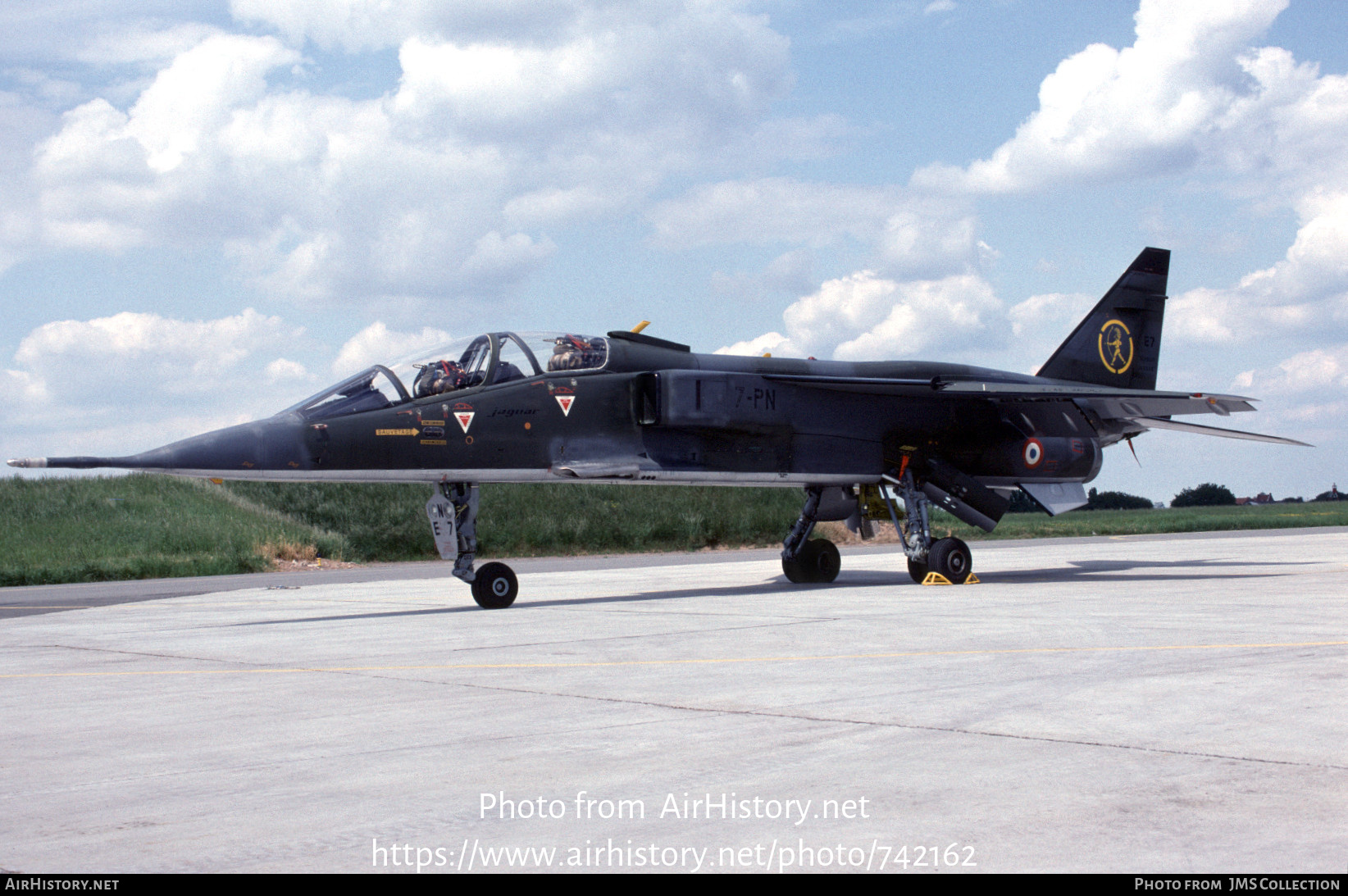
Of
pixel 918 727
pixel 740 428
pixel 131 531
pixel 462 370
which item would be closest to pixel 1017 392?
pixel 740 428

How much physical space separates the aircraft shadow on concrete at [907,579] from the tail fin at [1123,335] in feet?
10.9

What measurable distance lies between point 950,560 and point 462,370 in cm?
740

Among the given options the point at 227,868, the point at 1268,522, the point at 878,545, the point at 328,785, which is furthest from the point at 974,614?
the point at 1268,522

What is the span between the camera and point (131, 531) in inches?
1155

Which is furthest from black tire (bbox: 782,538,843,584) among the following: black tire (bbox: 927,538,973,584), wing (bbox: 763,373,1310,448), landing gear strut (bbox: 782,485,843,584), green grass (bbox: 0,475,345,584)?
green grass (bbox: 0,475,345,584)

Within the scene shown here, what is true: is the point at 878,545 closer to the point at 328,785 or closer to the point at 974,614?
the point at 974,614

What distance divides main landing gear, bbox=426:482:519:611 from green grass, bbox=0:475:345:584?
46.7 feet

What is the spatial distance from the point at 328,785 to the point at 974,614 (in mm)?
8066

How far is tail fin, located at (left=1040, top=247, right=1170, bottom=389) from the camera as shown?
2019 cm

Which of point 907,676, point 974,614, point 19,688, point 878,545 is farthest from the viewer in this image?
point 878,545

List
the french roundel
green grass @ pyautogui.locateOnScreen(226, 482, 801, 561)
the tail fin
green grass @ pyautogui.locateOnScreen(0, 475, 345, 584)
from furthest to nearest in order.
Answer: green grass @ pyautogui.locateOnScreen(226, 482, 801, 561) → green grass @ pyautogui.locateOnScreen(0, 475, 345, 584) → the tail fin → the french roundel

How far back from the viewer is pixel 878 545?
3569cm

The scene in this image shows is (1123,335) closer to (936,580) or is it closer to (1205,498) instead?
(936,580)

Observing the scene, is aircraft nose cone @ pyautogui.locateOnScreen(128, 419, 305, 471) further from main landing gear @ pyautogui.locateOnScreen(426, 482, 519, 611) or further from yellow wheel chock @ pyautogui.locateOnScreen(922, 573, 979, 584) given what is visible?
yellow wheel chock @ pyautogui.locateOnScreen(922, 573, 979, 584)
